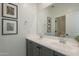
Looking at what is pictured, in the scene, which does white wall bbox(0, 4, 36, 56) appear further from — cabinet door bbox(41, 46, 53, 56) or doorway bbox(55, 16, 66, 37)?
cabinet door bbox(41, 46, 53, 56)

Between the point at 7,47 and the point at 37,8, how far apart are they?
50.2 inches

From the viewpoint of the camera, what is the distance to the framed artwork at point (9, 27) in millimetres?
2719

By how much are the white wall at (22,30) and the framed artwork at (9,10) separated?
16 cm

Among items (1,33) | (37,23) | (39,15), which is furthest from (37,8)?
(1,33)

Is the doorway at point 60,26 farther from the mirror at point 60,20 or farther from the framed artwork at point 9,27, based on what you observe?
the framed artwork at point 9,27

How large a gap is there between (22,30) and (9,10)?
678 millimetres

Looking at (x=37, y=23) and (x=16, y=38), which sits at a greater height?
(x=37, y=23)

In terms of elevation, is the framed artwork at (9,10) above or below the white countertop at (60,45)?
above

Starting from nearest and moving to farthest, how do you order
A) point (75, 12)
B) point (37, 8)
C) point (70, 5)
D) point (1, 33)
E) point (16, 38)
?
point (75, 12), point (70, 5), point (1, 33), point (16, 38), point (37, 8)

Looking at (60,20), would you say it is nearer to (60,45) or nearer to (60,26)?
(60,26)

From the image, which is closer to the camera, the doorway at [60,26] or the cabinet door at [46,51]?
the cabinet door at [46,51]

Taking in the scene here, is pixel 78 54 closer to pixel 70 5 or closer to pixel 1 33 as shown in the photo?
pixel 70 5

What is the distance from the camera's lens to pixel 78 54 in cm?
145

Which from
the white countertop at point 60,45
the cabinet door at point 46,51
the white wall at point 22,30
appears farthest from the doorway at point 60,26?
the white wall at point 22,30
